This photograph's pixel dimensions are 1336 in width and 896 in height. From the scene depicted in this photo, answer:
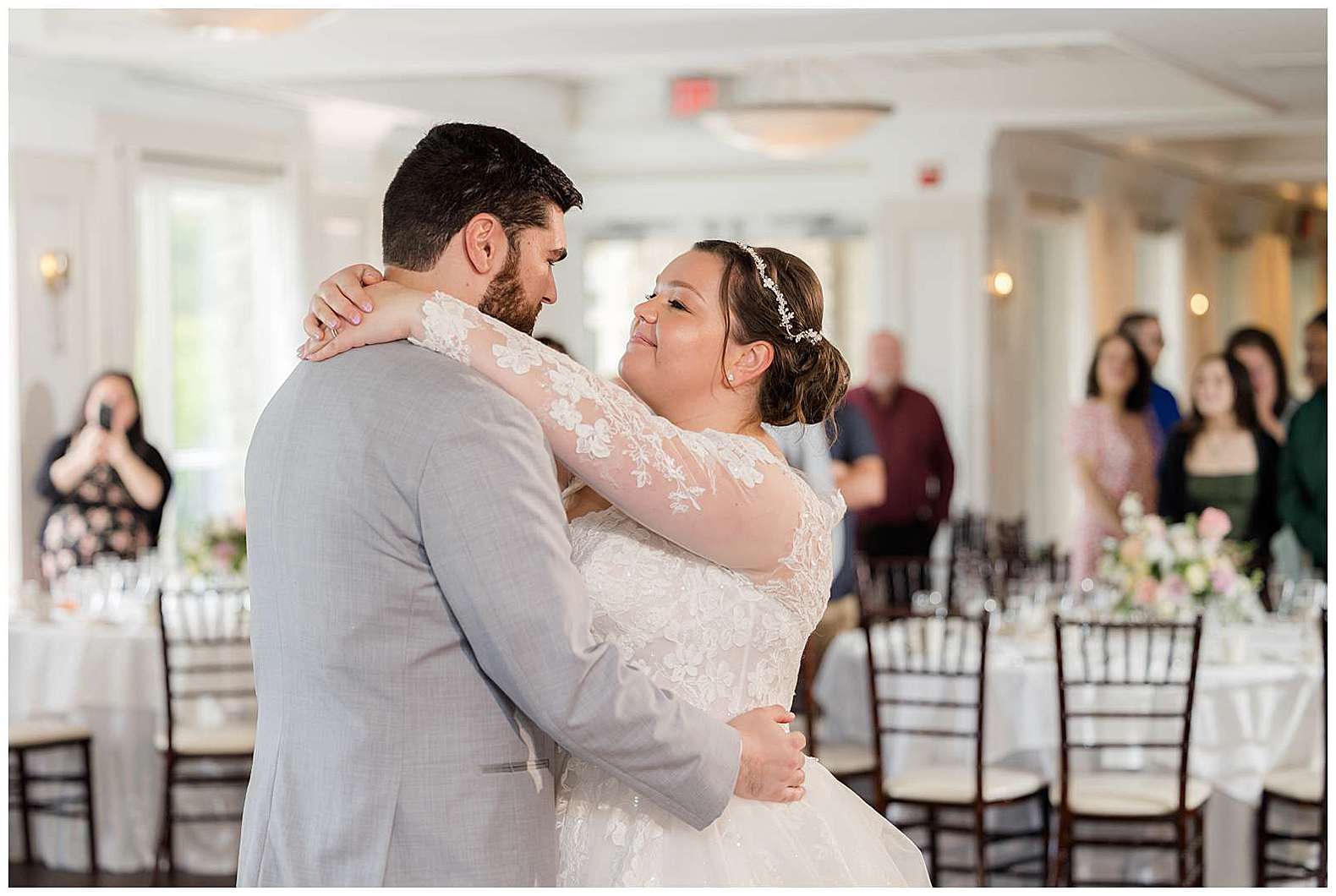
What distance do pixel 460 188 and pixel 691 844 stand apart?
37.0 inches

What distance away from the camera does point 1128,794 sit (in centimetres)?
532

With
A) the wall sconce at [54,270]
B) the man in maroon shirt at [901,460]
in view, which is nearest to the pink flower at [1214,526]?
the man in maroon shirt at [901,460]

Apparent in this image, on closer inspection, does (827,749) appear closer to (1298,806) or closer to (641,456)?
(1298,806)

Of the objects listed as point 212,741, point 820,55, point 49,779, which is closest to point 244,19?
point 212,741

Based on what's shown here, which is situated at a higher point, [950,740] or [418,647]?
[418,647]

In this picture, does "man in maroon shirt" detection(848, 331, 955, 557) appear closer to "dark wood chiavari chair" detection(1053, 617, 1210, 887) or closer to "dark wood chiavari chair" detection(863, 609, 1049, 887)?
"dark wood chiavari chair" detection(863, 609, 1049, 887)

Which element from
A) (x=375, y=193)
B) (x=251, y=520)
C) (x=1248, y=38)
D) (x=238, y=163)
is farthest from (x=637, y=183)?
(x=251, y=520)

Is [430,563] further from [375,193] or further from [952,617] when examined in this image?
[375,193]

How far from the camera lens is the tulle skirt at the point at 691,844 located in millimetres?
2436

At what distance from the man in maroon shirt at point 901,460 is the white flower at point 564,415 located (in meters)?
7.82

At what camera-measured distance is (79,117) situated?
841cm

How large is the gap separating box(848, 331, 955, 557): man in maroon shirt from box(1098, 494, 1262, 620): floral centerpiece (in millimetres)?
4060

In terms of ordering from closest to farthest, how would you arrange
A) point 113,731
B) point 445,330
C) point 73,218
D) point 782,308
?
1. point 445,330
2. point 782,308
3. point 113,731
4. point 73,218

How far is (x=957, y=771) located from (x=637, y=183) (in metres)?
8.00
